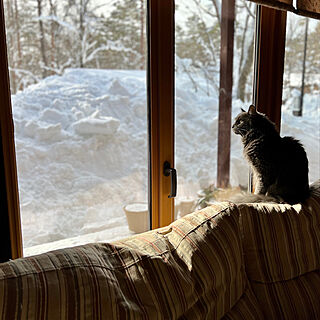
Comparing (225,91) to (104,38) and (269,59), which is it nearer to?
(269,59)

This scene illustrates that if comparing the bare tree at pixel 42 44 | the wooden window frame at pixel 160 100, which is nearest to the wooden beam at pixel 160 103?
the wooden window frame at pixel 160 100

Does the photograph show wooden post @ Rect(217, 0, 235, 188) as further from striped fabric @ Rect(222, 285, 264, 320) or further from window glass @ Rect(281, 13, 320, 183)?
striped fabric @ Rect(222, 285, 264, 320)

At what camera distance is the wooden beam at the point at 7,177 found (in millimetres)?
1351

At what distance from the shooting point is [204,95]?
6.34 ft

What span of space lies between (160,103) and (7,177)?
2.58 ft

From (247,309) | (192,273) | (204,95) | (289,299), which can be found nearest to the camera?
(192,273)

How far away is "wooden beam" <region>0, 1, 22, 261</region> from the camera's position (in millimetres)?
1351

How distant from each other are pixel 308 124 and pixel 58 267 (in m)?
2.14

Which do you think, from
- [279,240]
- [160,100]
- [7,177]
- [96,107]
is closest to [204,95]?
[160,100]

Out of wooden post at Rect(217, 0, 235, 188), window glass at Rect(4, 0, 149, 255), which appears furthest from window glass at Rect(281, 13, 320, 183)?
window glass at Rect(4, 0, 149, 255)

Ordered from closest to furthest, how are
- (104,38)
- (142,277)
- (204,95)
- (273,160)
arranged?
(142,277)
(104,38)
(273,160)
(204,95)

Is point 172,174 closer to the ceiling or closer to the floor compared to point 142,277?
closer to the ceiling

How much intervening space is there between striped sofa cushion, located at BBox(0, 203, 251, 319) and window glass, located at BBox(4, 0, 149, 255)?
58 centimetres

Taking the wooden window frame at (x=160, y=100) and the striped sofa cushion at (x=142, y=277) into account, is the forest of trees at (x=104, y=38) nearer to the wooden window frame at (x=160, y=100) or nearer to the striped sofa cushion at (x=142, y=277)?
the wooden window frame at (x=160, y=100)
